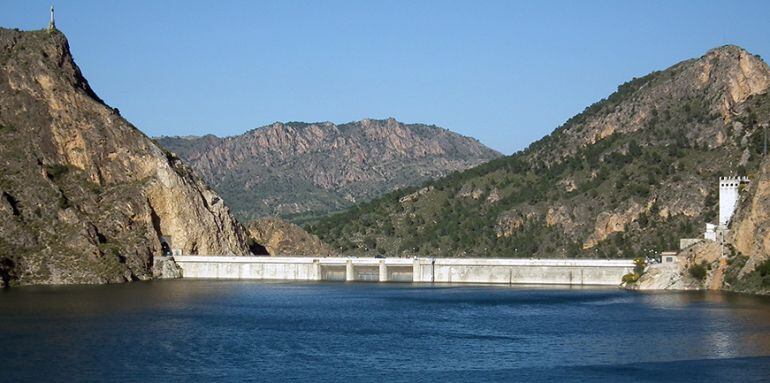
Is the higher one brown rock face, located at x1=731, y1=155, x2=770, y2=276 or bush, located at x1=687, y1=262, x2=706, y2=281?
brown rock face, located at x1=731, y1=155, x2=770, y2=276

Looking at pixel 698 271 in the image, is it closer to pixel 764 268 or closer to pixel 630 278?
pixel 764 268

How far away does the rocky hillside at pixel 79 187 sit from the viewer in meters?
149

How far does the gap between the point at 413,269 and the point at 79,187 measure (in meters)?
45.9

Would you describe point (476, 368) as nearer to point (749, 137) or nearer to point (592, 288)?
point (592, 288)

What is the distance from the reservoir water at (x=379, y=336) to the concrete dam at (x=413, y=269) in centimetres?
1870

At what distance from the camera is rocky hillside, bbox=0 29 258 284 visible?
149 meters

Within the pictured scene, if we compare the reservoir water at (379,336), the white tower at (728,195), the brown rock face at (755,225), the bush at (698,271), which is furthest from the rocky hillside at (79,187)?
the brown rock face at (755,225)

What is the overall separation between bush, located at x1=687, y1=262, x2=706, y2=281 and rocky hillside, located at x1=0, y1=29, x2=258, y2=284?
67458mm

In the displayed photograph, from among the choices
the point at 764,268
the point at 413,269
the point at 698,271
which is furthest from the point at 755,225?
the point at 413,269

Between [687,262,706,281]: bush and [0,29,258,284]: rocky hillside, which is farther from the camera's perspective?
[0,29,258,284]: rocky hillside

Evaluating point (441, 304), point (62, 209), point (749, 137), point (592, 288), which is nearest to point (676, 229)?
point (749, 137)

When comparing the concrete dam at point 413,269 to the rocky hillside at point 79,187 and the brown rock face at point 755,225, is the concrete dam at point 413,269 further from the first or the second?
the brown rock face at point 755,225

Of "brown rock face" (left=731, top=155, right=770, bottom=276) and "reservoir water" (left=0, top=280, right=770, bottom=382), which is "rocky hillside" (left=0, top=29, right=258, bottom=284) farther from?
"brown rock face" (left=731, top=155, right=770, bottom=276)

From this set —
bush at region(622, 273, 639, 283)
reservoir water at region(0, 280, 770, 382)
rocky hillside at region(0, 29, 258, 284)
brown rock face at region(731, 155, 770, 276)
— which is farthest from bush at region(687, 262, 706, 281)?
rocky hillside at region(0, 29, 258, 284)
